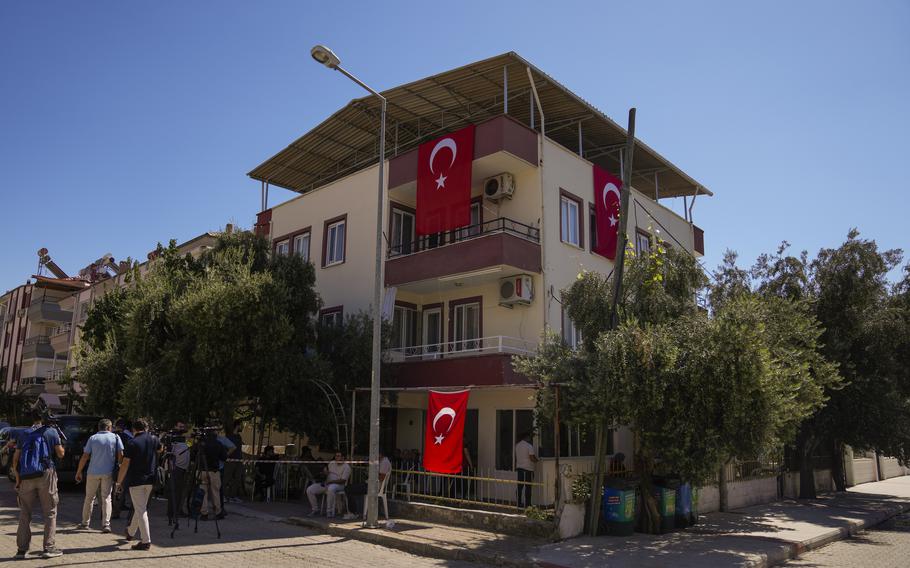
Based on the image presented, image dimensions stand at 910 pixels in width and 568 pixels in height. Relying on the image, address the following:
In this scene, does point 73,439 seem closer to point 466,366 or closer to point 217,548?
point 217,548

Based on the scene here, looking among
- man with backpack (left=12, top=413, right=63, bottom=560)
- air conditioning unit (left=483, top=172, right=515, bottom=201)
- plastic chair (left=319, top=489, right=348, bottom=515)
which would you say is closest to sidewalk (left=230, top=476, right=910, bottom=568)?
plastic chair (left=319, top=489, right=348, bottom=515)

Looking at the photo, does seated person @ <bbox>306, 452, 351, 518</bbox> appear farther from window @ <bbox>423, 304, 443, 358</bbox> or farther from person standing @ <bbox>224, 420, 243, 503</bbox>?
window @ <bbox>423, 304, 443, 358</bbox>

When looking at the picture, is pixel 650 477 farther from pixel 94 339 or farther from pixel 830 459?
pixel 94 339

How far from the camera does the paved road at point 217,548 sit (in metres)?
9.19

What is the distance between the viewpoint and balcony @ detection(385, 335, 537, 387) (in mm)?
16422

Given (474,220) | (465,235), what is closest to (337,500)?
(465,235)

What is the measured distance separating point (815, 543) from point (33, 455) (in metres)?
14.2

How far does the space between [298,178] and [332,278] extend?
727 cm

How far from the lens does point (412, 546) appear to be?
1148cm

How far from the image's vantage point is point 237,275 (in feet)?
54.7

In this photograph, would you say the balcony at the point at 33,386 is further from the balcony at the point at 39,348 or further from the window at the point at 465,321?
the window at the point at 465,321

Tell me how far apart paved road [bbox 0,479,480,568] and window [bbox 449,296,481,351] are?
801 cm

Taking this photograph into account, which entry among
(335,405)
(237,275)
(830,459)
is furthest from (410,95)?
(830,459)

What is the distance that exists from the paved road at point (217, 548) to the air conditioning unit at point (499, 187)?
10.7 m
